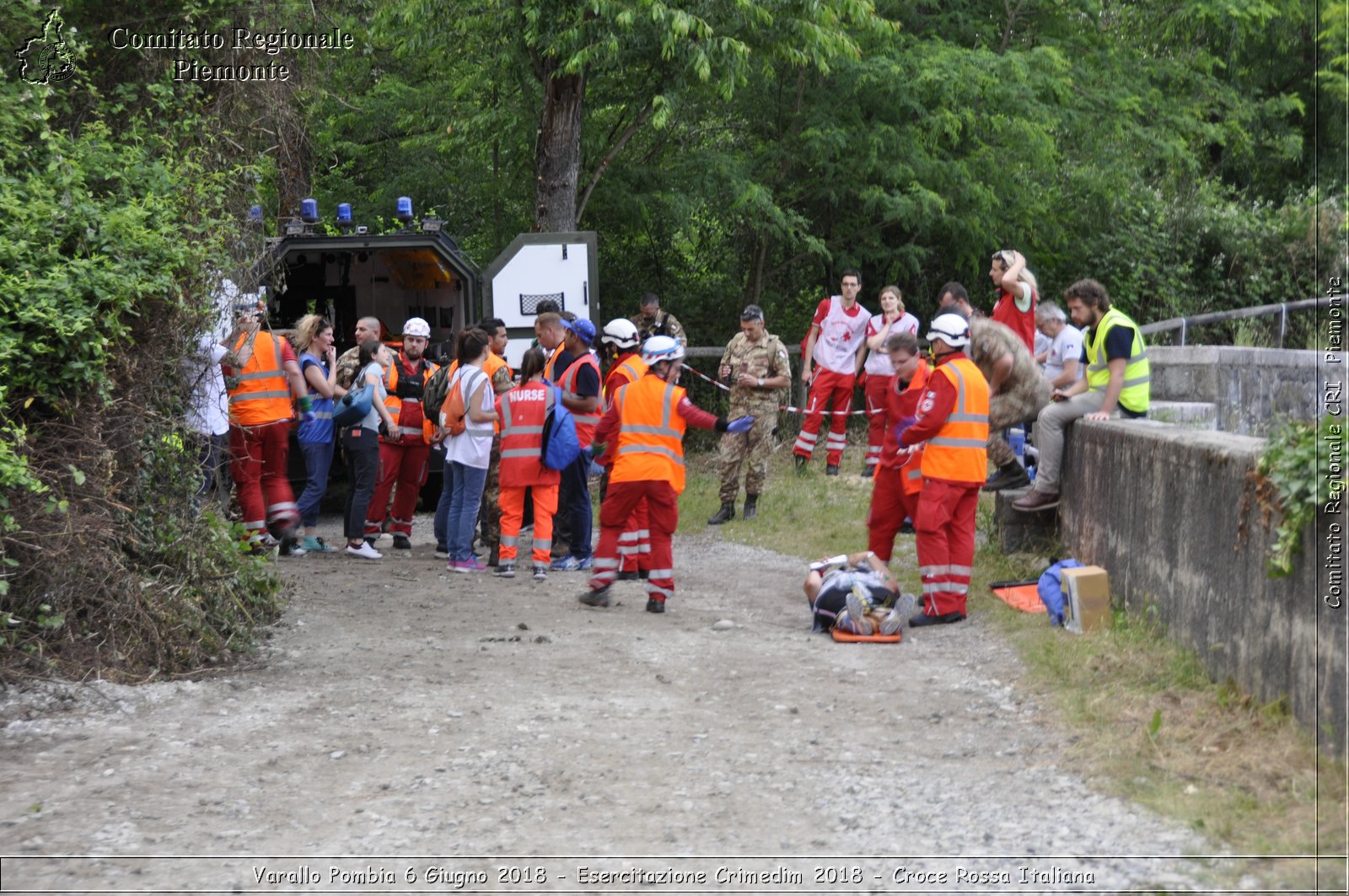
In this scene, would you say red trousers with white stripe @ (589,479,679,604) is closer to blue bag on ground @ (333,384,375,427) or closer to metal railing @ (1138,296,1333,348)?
blue bag on ground @ (333,384,375,427)

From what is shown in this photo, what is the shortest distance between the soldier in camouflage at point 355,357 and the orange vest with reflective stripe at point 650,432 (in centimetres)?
296

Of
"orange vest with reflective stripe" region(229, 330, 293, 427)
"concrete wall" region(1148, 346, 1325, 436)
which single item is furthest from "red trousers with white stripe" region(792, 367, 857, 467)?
"orange vest with reflective stripe" region(229, 330, 293, 427)

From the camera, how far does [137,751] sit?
570 cm

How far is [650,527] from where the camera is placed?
902 cm

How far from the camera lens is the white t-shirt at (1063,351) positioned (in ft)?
32.3

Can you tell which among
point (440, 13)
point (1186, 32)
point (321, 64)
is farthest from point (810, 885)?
point (1186, 32)

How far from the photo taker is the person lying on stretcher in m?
8.10

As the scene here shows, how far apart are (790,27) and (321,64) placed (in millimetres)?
4744

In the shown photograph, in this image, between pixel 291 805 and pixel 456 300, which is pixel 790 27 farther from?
pixel 291 805

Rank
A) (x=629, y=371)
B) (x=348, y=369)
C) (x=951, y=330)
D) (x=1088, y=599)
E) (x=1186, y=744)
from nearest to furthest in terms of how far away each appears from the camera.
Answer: (x=1186, y=744)
(x=1088, y=599)
(x=951, y=330)
(x=629, y=371)
(x=348, y=369)

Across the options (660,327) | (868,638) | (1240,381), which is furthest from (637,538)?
(1240,381)

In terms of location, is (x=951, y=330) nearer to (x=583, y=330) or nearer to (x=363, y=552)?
(x=583, y=330)

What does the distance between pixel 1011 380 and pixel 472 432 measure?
11.9 feet

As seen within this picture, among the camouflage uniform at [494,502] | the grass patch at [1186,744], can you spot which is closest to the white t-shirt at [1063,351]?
the grass patch at [1186,744]
